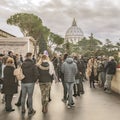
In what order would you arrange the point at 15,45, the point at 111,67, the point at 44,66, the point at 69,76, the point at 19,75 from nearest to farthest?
the point at 19,75
the point at 44,66
the point at 69,76
the point at 111,67
the point at 15,45

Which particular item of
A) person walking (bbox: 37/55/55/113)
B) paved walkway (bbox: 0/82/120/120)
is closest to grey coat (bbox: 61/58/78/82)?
paved walkway (bbox: 0/82/120/120)

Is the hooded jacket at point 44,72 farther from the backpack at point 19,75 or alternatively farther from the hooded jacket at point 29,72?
the backpack at point 19,75

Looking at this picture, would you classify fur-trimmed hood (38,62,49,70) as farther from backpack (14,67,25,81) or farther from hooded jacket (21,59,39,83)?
backpack (14,67,25,81)

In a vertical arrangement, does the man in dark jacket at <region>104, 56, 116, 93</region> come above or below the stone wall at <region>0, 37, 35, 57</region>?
below

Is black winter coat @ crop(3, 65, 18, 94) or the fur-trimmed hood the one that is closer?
the fur-trimmed hood

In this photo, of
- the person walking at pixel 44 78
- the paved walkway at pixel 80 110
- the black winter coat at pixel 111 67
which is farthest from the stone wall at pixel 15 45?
the person walking at pixel 44 78

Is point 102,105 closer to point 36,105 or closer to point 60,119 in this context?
point 36,105

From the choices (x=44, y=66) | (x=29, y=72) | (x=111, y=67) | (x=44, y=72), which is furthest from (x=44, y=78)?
(x=111, y=67)

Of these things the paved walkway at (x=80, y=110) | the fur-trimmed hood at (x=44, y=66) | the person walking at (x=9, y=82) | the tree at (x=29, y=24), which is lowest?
the paved walkway at (x=80, y=110)

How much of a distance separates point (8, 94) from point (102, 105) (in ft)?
11.2

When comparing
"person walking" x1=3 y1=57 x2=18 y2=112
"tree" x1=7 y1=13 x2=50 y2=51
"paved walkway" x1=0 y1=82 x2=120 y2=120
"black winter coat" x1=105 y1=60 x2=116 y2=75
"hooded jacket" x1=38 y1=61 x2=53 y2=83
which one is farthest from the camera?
"tree" x1=7 y1=13 x2=50 y2=51

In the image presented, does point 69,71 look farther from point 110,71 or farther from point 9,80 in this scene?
point 110,71

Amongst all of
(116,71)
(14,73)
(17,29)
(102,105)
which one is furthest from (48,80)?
(17,29)

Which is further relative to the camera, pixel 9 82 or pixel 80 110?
pixel 80 110
